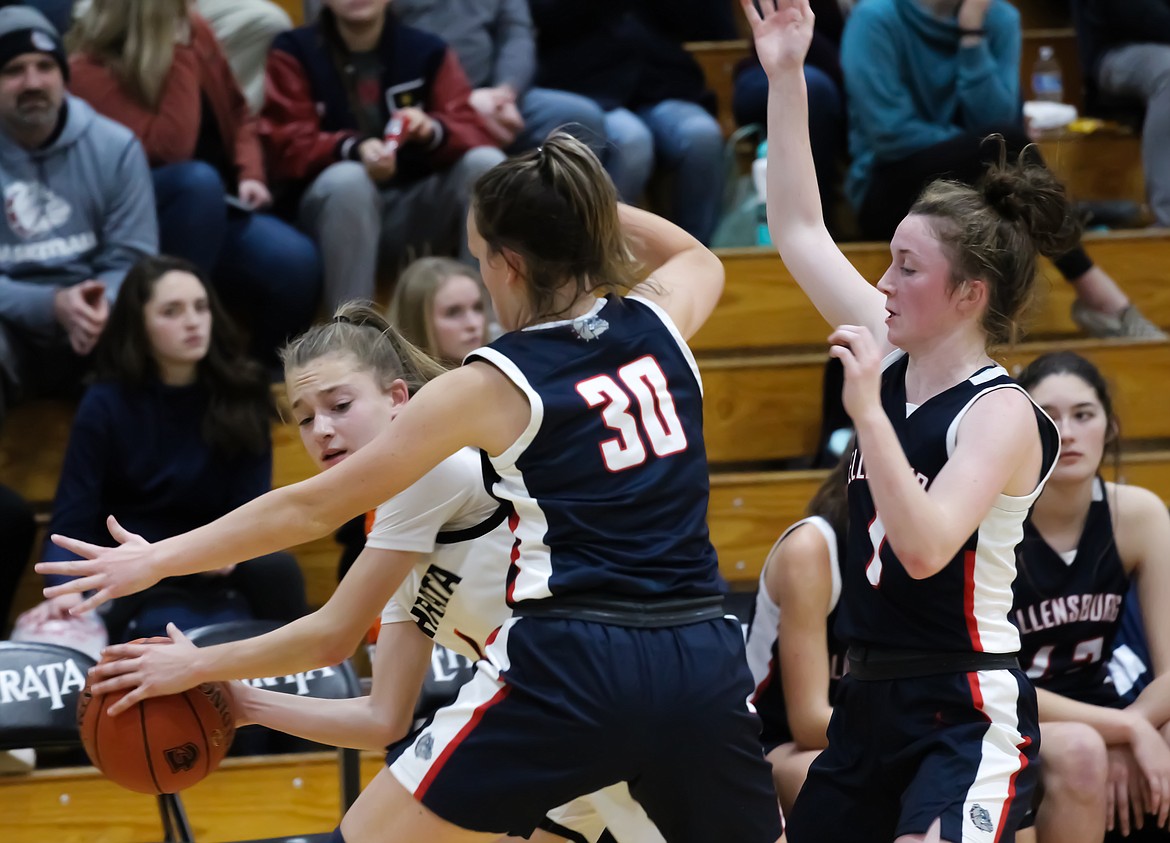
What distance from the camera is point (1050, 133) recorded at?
6.09 m

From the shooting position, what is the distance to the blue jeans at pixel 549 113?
537 cm

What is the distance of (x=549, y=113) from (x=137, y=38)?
56.2 inches

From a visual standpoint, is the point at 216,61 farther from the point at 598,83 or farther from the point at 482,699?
the point at 482,699

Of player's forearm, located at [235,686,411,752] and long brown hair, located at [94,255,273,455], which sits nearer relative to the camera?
player's forearm, located at [235,686,411,752]

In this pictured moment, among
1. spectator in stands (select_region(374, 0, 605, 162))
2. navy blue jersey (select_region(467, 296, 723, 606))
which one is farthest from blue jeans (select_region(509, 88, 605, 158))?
navy blue jersey (select_region(467, 296, 723, 606))

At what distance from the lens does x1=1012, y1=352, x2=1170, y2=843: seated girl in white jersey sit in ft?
11.5

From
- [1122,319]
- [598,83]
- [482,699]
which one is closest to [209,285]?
[598,83]

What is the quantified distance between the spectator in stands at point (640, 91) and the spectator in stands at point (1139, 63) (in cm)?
163

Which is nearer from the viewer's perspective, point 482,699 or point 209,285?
Answer: point 482,699

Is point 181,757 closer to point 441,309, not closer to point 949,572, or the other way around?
point 949,572

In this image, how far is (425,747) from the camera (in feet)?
7.84

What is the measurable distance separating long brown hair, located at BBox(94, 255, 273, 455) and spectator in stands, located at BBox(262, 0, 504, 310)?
0.68 meters

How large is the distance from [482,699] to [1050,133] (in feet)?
14.9

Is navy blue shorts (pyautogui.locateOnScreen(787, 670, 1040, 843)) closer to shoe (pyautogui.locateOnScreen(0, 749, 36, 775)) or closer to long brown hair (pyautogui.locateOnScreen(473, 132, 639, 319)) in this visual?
long brown hair (pyautogui.locateOnScreen(473, 132, 639, 319))
